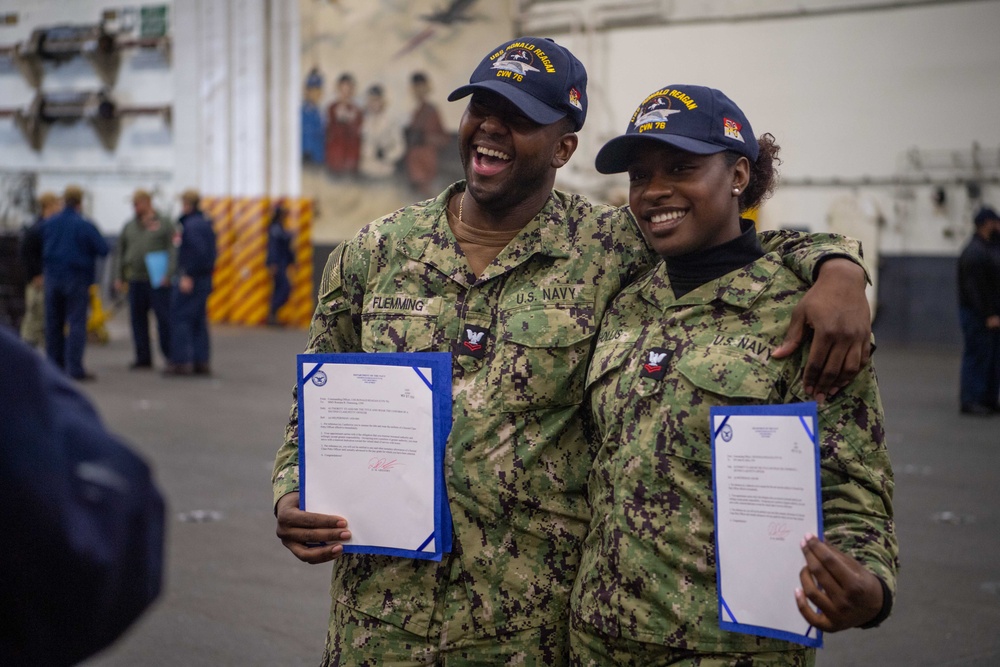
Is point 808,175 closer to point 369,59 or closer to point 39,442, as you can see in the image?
point 369,59

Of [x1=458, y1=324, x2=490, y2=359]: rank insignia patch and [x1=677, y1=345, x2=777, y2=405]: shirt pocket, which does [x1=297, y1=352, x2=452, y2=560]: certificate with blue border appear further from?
[x1=677, y1=345, x2=777, y2=405]: shirt pocket

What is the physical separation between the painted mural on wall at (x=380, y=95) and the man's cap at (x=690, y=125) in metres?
18.1

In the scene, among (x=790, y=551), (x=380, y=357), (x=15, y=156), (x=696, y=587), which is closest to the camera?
(x=790, y=551)

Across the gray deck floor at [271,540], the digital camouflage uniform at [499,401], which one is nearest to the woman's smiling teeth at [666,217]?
the digital camouflage uniform at [499,401]

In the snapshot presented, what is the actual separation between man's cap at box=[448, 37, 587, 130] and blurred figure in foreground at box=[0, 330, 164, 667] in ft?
5.14

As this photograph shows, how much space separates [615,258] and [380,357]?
0.59 meters

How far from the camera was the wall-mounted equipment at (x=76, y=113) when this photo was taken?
2397cm

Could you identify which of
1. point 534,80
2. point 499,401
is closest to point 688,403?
point 499,401

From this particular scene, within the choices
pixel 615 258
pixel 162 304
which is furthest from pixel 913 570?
pixel 162 304

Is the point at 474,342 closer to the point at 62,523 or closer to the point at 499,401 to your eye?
the point at 499,401

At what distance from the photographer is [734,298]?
2324mm
